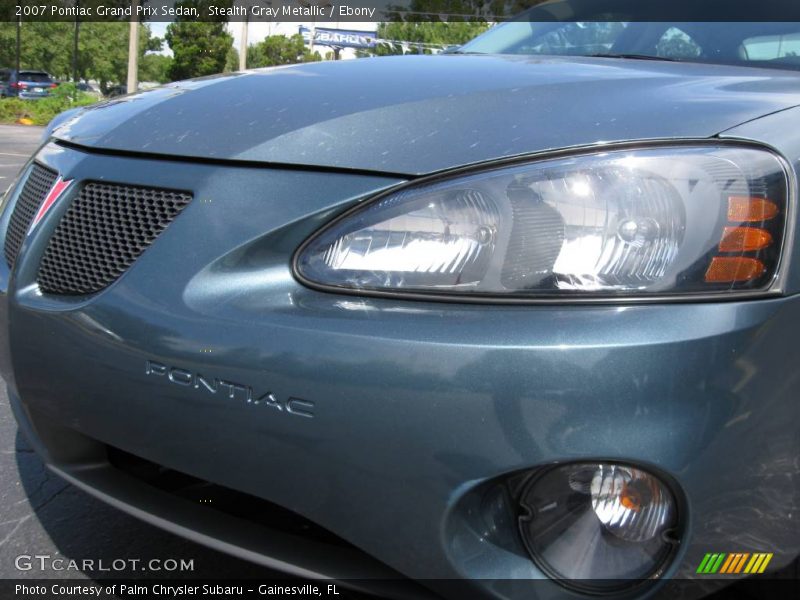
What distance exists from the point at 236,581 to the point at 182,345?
738 millimetres

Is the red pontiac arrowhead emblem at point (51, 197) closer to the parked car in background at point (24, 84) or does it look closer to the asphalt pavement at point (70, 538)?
the asphalt pavement at point (70, 538)

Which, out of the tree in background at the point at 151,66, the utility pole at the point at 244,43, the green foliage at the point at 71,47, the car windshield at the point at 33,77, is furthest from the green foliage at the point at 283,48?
the utility pole at the point at 244,43

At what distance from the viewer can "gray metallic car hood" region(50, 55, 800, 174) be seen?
142 centimetres

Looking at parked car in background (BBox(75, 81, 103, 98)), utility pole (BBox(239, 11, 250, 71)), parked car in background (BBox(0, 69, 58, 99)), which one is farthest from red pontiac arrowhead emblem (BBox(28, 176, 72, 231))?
parked car in background (BBox(0, 69, 58, 99))

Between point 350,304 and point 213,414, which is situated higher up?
point 350,304

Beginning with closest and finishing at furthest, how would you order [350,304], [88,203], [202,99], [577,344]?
[577,344] < [350,304] < [88,203] < [202,99]

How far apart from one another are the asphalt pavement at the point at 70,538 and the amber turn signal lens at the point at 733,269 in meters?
1.18

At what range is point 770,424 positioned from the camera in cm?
125

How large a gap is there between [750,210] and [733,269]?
3.9 inches

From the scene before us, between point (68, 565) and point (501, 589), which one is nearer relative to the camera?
point (501, 589)

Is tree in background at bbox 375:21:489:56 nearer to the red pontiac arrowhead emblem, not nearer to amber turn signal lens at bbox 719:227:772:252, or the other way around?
the red pontiac arrowhead emblem

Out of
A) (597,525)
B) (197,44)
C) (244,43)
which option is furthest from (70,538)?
(197,44)

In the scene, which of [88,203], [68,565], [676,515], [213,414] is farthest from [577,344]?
[68,565]

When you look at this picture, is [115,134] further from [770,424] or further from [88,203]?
[770,424]
